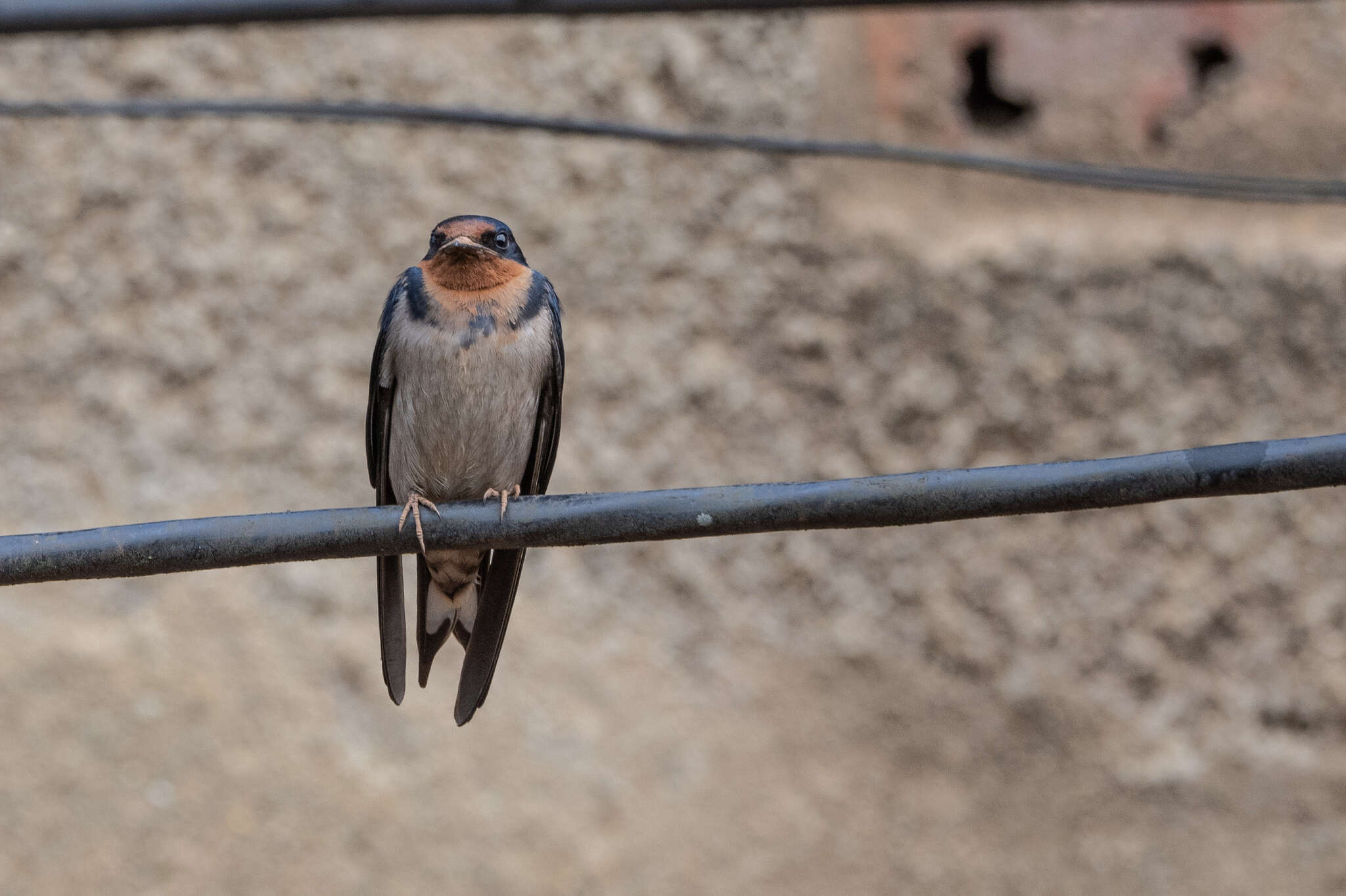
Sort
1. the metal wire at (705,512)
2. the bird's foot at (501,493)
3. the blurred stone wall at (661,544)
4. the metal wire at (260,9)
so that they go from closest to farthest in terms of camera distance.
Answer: the metal wire at (705,512) < the bird's foot at (501,493) < the metal wire at (260,9) < the blurred stone wall at (661,544)

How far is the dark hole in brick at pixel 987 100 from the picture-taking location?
3605 millimetres

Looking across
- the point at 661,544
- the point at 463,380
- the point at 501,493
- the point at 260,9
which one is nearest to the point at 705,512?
the point at 501,493

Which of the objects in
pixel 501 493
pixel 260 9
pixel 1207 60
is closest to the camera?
pixel 501 493

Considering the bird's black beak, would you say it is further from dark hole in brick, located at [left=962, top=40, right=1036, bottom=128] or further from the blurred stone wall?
dark hole in brick, located at [left=962, top=40, right=1036, bottom=128]

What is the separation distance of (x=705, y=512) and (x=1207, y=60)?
2.80m

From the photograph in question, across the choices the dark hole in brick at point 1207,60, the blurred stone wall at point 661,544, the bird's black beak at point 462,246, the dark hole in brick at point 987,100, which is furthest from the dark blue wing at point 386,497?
the dark hole in brick at point 1207,60

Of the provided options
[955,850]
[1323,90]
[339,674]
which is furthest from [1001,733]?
[1323,90]

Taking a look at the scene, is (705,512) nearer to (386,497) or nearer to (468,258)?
(468,258)

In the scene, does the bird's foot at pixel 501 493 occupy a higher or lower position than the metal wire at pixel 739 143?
lower

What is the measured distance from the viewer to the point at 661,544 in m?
3.21

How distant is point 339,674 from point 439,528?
1686 millimetres

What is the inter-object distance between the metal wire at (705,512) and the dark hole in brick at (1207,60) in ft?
8.41

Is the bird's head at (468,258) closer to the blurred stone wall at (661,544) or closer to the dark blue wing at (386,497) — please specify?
the dark blue wing at (386,497)

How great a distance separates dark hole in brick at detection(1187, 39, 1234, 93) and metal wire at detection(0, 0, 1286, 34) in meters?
1.88
